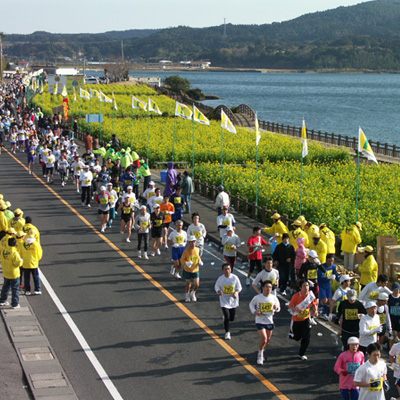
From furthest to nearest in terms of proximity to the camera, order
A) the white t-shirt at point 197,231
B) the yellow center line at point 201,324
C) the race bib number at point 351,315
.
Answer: the white t-shirt at point 197,231, the race bib number at point 351,315, the yellow center line at point 201,324

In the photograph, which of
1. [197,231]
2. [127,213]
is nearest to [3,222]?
[127,213]

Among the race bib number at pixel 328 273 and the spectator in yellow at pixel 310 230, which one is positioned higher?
the spectator in yellow at pixel 310 230

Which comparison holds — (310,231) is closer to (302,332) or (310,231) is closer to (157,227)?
(157,227)

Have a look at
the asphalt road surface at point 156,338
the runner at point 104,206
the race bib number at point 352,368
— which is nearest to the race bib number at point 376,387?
the race bib number at point 352,368

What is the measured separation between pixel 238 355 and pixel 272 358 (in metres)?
0.62

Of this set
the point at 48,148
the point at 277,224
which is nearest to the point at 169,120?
the point at 48,148

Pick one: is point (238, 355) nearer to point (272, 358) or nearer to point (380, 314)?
point (272, 358)

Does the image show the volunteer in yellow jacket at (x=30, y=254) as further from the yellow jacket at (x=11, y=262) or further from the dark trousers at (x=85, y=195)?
the dark trousers at (x=85, y=195)

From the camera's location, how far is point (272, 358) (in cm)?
1284

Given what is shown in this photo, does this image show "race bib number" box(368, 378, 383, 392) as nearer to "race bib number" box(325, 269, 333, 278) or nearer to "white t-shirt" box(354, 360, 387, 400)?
"white t-shirt" box(354, 360, 387, 400)

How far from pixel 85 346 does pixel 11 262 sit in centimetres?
295

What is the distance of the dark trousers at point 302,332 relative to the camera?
41.5 feet

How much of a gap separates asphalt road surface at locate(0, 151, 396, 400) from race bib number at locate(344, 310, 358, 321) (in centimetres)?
102

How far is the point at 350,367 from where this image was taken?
1034 cm
